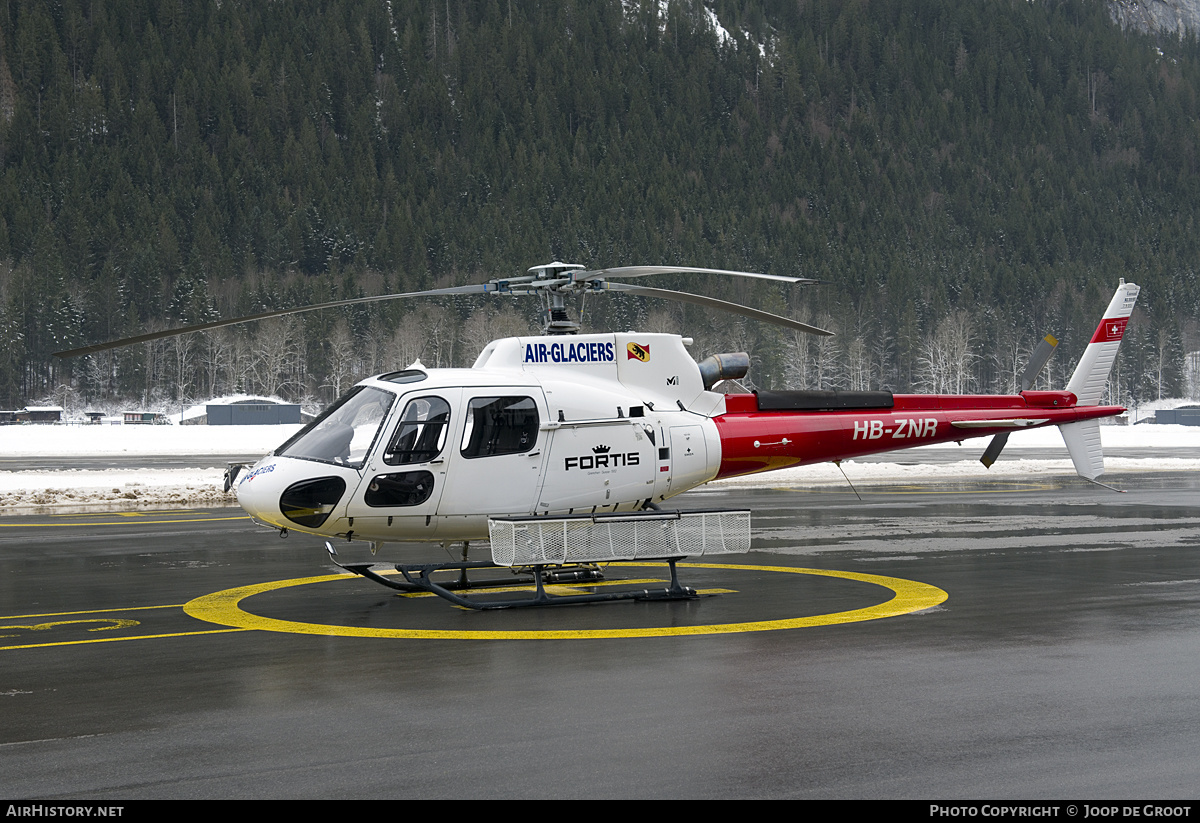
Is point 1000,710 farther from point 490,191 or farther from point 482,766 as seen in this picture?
point 490,191

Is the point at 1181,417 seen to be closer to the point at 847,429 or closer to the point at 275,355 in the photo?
the point at 275,355

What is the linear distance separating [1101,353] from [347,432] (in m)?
10.4

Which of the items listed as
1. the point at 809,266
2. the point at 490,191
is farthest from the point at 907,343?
the point at 490,191

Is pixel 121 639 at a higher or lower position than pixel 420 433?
lower

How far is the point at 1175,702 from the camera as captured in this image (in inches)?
299

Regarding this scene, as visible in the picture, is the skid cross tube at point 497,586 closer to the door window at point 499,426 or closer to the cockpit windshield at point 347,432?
the door window at point 499,426

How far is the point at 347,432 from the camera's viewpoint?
11.5 metres

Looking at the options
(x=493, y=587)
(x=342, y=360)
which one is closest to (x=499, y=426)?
(x=493, y=587)

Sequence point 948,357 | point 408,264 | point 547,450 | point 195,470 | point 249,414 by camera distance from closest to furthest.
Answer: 1. point 547,450
2. point 195,470
3. point 249,414
4. point 948,357
5. point 408,264

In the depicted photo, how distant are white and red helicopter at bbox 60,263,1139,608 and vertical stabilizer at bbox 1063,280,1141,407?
4.30 m

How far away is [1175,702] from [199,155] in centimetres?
18818

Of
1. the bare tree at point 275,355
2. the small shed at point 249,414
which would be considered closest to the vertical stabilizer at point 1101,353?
the small shed at point 249,414

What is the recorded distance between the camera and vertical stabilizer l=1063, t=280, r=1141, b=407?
52.4ft

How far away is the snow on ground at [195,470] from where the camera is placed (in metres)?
26.2
